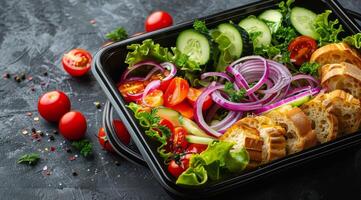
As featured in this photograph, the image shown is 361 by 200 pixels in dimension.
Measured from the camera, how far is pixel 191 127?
13.3 feet

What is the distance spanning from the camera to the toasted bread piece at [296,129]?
3.85 meters

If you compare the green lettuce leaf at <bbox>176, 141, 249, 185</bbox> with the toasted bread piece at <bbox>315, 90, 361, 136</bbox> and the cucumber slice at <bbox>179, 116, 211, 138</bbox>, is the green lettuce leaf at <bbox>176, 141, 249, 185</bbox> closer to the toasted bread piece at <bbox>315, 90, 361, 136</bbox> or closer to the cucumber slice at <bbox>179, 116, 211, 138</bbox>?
the cucumber slice at <bbox>179, 116, 211, 138</bbox>

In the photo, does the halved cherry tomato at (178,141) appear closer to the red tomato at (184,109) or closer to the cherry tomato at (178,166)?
the cherry tomato at (178,166)

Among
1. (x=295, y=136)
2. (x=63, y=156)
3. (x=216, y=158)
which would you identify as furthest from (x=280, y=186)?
(x=63, y=156)

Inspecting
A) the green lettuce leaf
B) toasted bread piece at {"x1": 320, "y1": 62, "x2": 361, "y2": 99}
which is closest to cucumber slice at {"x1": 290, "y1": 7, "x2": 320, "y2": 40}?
toasted bread piece at {"x1": 320, "y1": 62, "x2": 361, "y2": 99}

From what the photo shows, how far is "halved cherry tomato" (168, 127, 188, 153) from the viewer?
12.9ft

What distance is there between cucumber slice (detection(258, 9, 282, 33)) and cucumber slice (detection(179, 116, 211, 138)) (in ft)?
3.77

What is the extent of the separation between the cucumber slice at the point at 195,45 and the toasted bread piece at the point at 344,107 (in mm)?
906

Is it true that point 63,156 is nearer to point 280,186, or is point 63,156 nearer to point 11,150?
point 11,150

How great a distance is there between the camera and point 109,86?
4020 mm

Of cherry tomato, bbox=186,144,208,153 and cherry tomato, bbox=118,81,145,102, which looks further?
cherry tomato, bbox=118,81,145,102

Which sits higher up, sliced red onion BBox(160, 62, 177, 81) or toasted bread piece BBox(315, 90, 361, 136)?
toasted bread piece BBox(315, 90, 361, 136)

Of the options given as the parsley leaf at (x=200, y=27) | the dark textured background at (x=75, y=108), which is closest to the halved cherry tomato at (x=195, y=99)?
the parsley leaf at (x=200, y=27)

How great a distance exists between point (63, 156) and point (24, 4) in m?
1.99
